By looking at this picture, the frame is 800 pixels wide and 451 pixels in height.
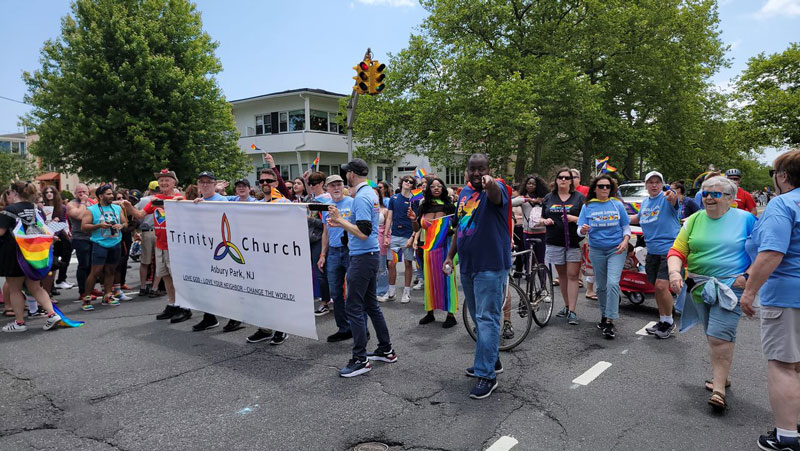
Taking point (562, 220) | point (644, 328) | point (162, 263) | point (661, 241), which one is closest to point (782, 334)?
point (661, 241)

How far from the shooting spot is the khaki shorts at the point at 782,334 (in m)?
3.01

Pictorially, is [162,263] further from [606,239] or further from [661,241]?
[661,241]

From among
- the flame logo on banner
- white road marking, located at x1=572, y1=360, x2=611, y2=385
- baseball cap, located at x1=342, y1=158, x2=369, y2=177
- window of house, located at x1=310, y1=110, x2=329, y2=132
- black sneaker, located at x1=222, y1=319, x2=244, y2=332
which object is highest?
window of house, located at x1=310, y1=110, x2=329, y2=132

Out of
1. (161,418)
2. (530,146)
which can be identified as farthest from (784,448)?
(530,146)

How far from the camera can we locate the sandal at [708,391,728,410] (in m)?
3.66

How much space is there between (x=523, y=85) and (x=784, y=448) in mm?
21621

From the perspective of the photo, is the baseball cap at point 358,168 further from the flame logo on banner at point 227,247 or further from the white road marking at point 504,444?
the white road marking at point 504,444

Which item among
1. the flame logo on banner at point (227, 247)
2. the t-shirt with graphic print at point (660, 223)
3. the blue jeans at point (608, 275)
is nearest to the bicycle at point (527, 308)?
the blue jeans at point (608, 275)

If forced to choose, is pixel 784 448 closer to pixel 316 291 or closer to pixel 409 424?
pixel 409 424

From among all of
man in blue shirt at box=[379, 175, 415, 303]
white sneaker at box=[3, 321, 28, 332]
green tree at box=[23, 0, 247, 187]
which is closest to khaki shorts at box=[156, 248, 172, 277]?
white sneaker at box=[3, 321, 28, 332]

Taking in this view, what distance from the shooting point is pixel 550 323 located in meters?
6.35

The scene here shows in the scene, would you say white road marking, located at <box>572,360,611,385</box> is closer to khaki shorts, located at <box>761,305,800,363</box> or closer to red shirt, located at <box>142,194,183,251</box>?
khaki shorts, located at <box>761,305,800,363</box>

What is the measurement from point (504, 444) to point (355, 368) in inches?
67.9

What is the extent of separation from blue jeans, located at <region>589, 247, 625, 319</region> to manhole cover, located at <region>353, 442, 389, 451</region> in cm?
355
